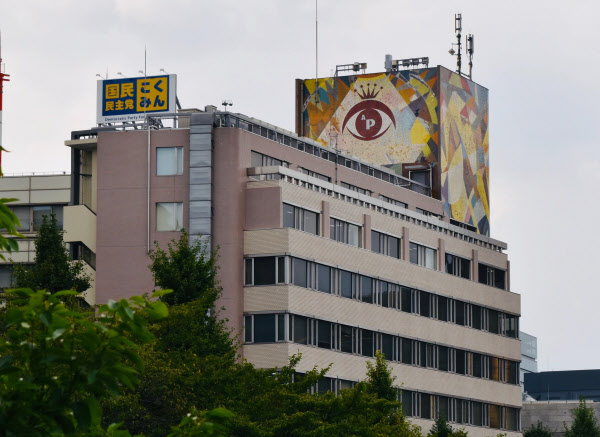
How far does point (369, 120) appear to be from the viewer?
115 meters

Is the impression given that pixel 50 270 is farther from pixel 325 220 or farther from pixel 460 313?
pixel 460 313

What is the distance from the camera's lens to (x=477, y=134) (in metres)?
122

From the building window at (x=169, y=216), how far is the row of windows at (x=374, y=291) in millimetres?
5350

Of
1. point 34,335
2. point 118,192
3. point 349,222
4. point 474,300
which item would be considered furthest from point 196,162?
point 34,335

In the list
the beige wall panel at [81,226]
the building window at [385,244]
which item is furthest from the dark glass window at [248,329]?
the building window at [385,244]

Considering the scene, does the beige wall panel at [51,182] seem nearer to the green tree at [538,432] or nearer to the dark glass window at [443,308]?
the dark glass window at [443,308]

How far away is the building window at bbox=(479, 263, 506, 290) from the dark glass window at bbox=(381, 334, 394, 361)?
18470 millimetres

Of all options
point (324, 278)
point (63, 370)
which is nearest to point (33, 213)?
point (324, 278)

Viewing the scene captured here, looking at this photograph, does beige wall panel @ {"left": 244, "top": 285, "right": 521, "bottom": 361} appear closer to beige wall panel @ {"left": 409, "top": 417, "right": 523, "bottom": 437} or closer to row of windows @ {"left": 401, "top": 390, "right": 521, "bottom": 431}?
row of windows @ {"left": 401, "top": 390, "right": 521, "bottom": 431}

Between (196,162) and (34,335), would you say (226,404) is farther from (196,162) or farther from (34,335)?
(34,335)

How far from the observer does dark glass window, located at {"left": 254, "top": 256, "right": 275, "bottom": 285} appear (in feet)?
285

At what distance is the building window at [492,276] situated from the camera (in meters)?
115

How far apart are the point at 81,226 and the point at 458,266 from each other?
32.1m

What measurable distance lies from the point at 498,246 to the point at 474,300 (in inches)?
352
